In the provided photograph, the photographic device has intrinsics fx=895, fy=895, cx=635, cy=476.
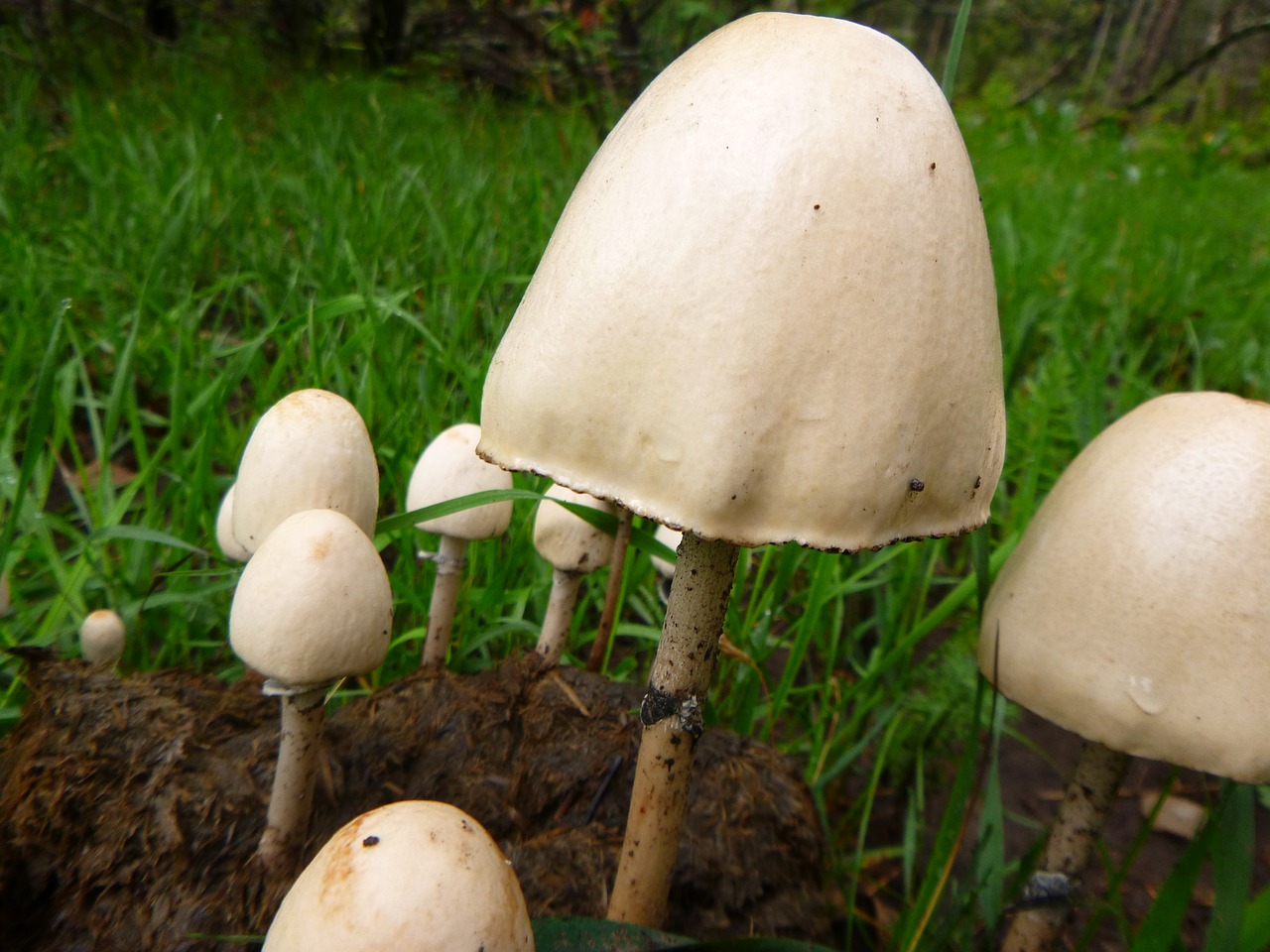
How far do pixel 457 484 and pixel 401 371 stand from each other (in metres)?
0.83

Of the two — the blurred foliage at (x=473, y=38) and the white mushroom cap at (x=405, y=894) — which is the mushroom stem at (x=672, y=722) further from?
the blurred foliage at (x=473, y=38)

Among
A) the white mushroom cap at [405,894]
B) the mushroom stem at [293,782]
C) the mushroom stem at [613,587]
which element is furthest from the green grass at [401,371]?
the white mushroom cap at [405,894]

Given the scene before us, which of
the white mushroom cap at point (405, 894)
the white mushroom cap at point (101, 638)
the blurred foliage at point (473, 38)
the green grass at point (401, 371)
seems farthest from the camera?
the blurred foliage at point (473, 38)

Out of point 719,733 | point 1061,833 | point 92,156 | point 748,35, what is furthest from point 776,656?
point 92,156

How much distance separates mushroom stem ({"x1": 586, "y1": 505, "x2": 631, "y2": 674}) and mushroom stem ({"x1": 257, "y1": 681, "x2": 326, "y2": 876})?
46 cm

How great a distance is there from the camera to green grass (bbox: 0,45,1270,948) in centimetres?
166

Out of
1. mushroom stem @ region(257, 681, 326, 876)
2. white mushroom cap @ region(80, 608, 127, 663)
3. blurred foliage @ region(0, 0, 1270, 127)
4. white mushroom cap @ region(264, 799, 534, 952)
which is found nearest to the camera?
white mushroom cap @ region(264, 799, 534, 952)

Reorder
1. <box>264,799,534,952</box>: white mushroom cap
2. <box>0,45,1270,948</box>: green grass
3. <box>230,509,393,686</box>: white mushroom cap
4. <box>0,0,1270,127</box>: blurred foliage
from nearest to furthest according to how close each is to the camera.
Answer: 1. <box>264,799,534,952</box>: white mushroom cap
2. <box>230,509,393,686</box>: white mushroom cap
3. <box>0,45,1270,948</box>: green grass
4. <box>0,0,1270,127</box>: blurred foliage

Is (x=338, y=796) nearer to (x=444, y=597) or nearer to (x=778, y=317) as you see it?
(x=444, y=597)

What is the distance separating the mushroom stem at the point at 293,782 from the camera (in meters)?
1.13

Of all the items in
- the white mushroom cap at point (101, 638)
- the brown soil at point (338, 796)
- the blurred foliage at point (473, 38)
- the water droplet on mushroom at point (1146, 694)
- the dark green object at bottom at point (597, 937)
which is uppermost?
the blurred foliage at point (473, 38)

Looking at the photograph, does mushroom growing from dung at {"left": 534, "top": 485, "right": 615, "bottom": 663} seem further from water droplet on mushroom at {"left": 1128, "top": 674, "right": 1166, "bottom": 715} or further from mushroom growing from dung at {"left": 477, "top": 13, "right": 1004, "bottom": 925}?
water droplet on mushroom at {"left": 1128, "top": 674, "right": 1166, "bottom": 715}

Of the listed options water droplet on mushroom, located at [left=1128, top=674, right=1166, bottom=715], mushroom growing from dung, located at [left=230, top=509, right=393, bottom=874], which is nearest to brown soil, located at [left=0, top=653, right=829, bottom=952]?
mushroom growing from dung, located at [left=230, top=509, right=393, bottom=874]

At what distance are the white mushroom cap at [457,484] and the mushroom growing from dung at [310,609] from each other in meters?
0.34
